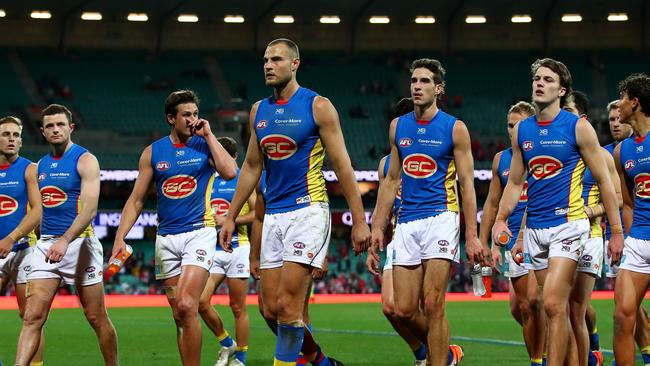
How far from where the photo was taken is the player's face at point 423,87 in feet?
31.1

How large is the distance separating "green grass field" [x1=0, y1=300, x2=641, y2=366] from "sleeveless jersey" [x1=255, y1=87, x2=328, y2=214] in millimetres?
4784

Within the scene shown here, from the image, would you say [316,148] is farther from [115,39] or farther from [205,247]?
[115,39]

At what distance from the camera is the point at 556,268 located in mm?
8609

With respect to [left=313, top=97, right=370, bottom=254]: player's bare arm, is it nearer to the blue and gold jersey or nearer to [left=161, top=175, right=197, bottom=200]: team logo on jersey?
[left=161, top=175, right=197, bottom=200]: team logo on jersey

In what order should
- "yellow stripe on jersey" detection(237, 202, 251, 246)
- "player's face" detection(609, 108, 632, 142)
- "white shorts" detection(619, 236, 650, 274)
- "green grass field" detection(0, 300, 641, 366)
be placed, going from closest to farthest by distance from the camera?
"white shorts" detection(619, 236, 650, 274), "player's face" detection(609, 108, 632, 142), "green grass field" detection(0, 300, 641, 366), "yellow stripe on jersey" detection(237, 202, 251, 246)

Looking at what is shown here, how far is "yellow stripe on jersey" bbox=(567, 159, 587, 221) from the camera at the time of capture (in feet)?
28.7

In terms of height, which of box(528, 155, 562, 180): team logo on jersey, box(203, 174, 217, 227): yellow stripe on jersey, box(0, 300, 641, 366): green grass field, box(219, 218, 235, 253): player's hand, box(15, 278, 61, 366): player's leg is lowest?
box(0, 300, 641, 366): green grass field

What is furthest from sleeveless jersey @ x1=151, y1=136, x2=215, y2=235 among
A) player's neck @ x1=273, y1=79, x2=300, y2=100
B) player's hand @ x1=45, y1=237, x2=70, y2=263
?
player's neck @ x1=273, y1=79, x2=300, y2=100

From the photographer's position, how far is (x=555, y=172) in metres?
8.78

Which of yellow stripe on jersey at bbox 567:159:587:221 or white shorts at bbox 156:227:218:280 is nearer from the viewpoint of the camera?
yellow stripe on jersey at bbox 567:159:587:221

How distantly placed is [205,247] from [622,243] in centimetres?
375

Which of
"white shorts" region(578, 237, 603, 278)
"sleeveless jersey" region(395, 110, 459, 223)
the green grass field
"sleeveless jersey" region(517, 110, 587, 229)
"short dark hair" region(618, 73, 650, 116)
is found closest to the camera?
"sleeveless jersey" region(517, 110, 587, 229)

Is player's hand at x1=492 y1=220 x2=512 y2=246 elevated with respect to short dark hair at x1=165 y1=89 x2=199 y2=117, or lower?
lower

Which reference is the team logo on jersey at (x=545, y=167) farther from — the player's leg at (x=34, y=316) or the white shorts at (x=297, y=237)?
the player's leg at (x=34, y=316)
